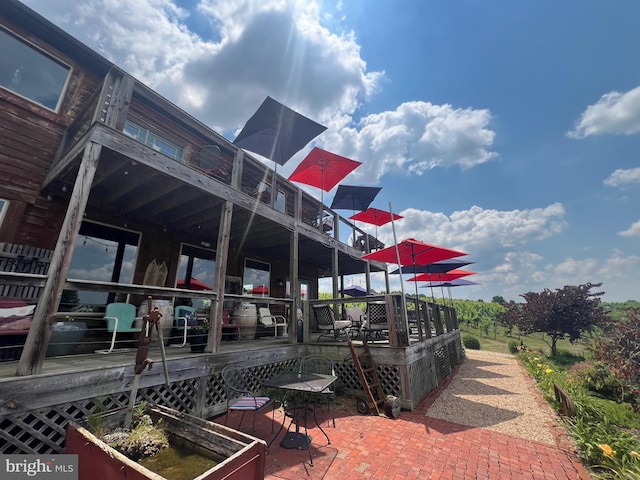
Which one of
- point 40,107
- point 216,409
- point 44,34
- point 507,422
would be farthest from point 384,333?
point 44,34

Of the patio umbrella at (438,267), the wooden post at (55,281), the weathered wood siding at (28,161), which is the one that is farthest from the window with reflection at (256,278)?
the wooden post at (55,281)

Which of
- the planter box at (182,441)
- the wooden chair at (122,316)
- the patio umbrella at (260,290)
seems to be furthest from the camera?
the patio umbrella at (260,290)

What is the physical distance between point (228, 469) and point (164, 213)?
6608 millimetres

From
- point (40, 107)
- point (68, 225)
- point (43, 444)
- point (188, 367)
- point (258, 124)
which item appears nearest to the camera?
point (43, 444)

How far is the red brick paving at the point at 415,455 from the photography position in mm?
3014

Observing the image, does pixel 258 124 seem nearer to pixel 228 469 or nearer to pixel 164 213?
pixel 164 213

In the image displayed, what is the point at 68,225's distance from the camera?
10.8 ft

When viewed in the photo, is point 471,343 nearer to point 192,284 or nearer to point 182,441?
point 192,284

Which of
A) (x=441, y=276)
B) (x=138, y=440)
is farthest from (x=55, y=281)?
(x=441, y=276)

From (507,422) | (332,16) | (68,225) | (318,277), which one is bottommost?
(507,422)

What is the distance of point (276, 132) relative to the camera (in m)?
7.04

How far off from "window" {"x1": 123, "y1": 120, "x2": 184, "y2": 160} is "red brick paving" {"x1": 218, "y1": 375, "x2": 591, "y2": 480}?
7.30 meters

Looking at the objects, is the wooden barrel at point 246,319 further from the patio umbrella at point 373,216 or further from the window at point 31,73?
the window at point 31,73

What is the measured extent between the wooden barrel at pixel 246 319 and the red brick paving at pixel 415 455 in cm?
270
